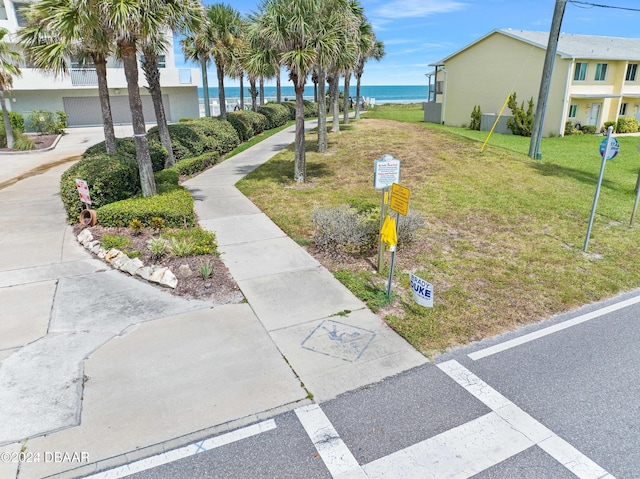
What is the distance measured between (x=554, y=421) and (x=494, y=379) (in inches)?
27.7

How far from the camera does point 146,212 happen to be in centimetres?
879

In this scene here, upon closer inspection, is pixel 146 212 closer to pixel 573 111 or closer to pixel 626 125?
pixel 573 111

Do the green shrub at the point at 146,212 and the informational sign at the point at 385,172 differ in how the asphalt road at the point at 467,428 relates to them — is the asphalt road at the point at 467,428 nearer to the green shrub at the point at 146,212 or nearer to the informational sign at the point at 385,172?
the informational sign at the point at 385,172

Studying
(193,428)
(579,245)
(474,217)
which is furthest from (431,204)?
(193,428)

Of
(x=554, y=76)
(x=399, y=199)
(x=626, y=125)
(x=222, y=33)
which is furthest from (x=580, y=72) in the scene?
(x=399, y=199)

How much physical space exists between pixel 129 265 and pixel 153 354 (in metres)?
2.72

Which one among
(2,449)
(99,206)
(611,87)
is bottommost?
(2,449)

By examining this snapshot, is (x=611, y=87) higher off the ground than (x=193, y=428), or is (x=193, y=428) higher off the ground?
(x=611, y=87)

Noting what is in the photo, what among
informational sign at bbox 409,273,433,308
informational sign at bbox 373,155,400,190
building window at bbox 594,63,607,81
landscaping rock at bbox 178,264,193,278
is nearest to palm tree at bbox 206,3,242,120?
landscaping rock at bbox 178,264,193,278

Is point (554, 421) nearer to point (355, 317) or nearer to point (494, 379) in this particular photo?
point (494, 379)

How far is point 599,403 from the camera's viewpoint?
165 inches

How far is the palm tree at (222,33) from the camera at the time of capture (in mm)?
20391

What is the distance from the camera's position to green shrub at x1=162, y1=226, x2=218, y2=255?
25.3ft

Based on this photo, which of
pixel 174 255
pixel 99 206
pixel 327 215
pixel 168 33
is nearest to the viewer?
pixel 174 255
